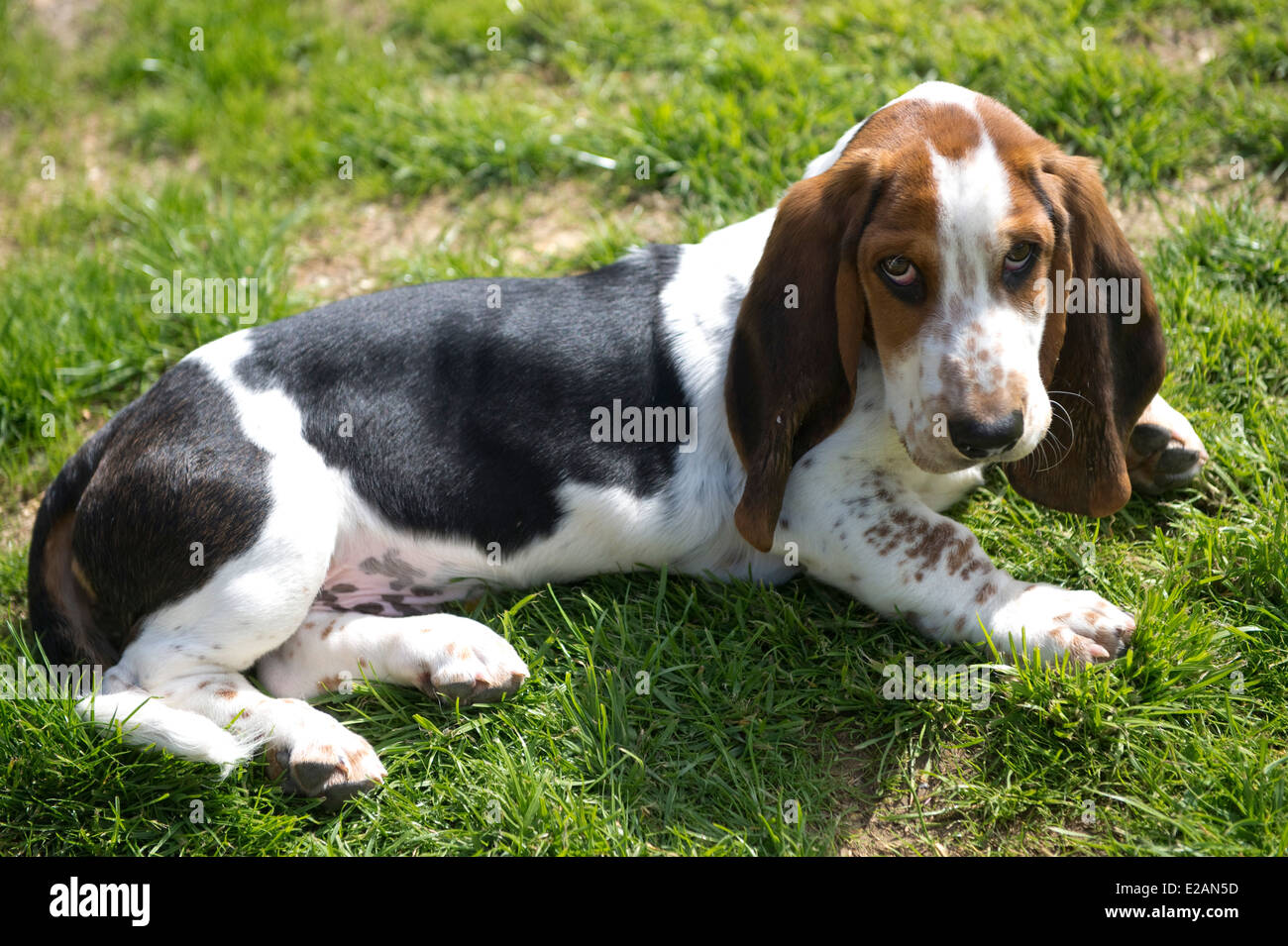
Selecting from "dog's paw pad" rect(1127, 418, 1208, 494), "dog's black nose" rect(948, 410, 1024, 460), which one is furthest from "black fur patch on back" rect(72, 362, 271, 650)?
"dog's paw pad" rect(1127, 418, 1208, 494)

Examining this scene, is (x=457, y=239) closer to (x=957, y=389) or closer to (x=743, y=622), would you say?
(x=743, y=622)

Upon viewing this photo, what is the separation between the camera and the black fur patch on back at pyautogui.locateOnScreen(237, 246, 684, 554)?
12.4ft

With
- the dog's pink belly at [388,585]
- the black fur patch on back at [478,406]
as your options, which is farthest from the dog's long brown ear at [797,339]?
the dog's pink belly at [388,585]

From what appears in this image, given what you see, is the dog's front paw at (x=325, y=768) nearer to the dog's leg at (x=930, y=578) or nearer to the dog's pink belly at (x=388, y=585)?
the dog's pink belly at (x=388, y=585)

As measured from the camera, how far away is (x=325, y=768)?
346 cm

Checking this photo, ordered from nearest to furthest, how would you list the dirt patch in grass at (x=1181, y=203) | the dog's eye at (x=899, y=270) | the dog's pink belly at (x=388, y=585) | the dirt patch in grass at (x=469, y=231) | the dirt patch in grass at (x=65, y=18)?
the dog's eye at (x=899, y=270), the dog's pink belly at (x=388, y=585), the dirt patch in grass at (x=1181, y=203), the dirt patch in grass at (x=469, y=231), the dirt patch in grass at (x=65, y=18)

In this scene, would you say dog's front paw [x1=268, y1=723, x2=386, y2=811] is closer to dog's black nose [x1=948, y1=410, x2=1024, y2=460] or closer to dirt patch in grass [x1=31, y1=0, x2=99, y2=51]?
dog's black nose [x1=948, y1=410, x2=1024, y2=460]

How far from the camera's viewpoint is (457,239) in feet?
19.1

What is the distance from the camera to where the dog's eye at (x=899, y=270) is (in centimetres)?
317

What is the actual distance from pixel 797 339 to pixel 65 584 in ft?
8.21

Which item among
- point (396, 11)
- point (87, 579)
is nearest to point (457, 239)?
point (396, 11)

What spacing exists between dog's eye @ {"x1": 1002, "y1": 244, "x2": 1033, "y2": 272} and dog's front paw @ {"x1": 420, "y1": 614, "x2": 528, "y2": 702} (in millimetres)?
1874

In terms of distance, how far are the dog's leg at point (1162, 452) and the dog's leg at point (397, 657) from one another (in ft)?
7.05

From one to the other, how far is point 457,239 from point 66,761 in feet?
10.2
